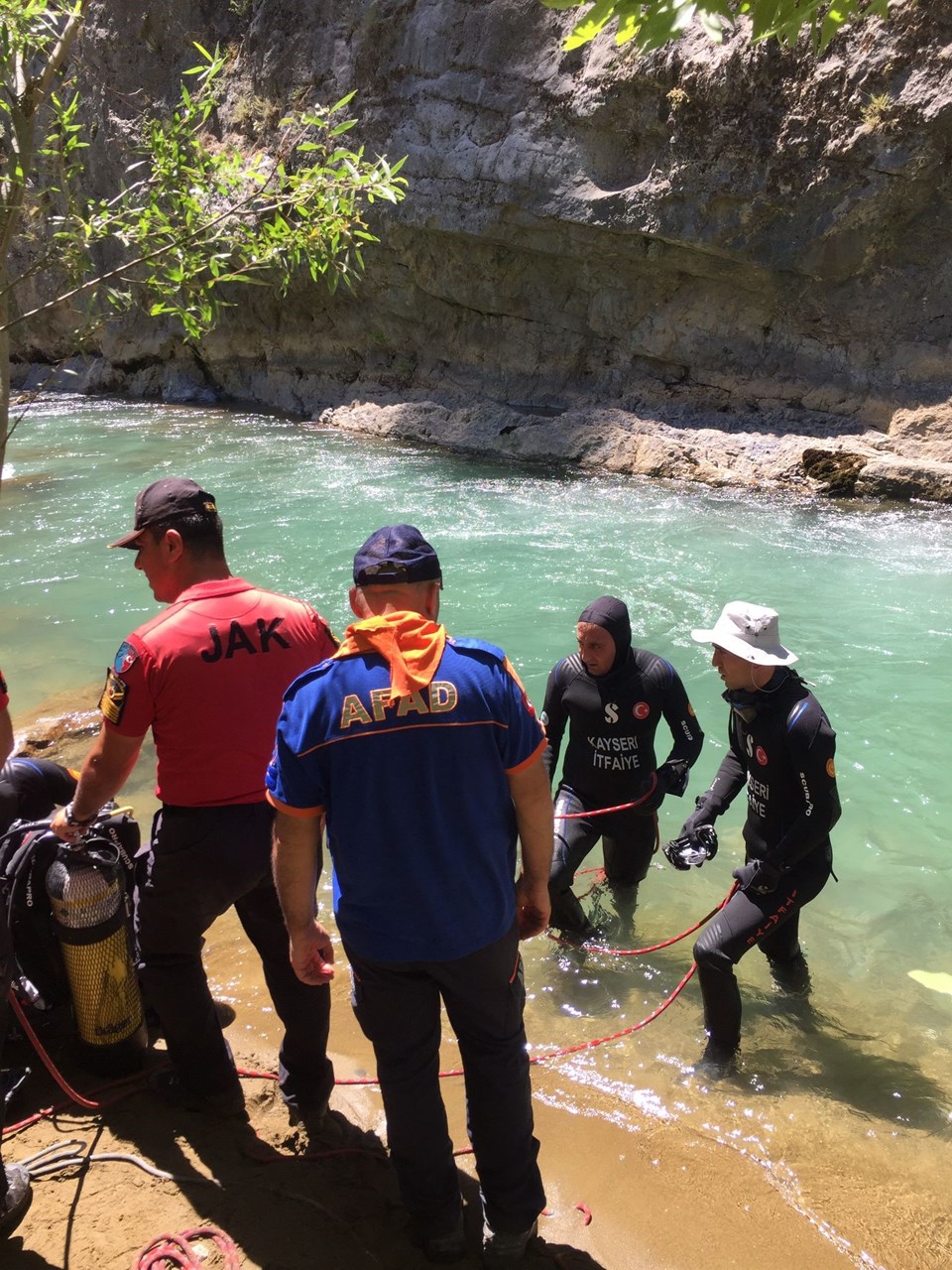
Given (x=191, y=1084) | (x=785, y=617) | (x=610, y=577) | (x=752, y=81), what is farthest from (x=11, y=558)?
(x=752, y=81)

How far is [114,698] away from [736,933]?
2345mm

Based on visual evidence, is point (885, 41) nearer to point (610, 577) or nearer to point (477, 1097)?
point (610, 577)

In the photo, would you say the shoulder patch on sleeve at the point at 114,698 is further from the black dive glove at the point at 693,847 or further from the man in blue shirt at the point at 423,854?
the black dive glove at the point at 693,847

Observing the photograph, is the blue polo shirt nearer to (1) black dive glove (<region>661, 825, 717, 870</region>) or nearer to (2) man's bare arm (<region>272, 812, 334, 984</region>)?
(2) man's bare arm (<region>272, 812, 334, 984</region>)

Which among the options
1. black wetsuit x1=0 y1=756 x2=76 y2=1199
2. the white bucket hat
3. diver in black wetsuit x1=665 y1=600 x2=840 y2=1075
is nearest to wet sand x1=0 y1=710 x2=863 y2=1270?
diver in black wetsuit x1=665 y1=600 x2=840 y2=1075

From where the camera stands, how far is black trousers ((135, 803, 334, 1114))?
8.63 feet

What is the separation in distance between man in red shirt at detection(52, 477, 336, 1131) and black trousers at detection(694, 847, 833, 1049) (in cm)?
146

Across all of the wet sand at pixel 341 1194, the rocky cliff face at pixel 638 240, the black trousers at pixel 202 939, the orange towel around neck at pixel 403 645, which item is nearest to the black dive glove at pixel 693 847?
the wet sand at pixel 341 1194

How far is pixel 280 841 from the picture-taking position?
7.17 ft

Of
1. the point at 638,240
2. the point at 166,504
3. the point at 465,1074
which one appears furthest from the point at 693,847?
the point at 638,240

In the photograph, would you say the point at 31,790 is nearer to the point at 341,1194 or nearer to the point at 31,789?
the point at 31,789

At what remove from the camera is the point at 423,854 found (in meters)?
2.12

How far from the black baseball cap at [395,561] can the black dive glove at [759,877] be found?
1.92 m

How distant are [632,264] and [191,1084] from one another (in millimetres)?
16670
